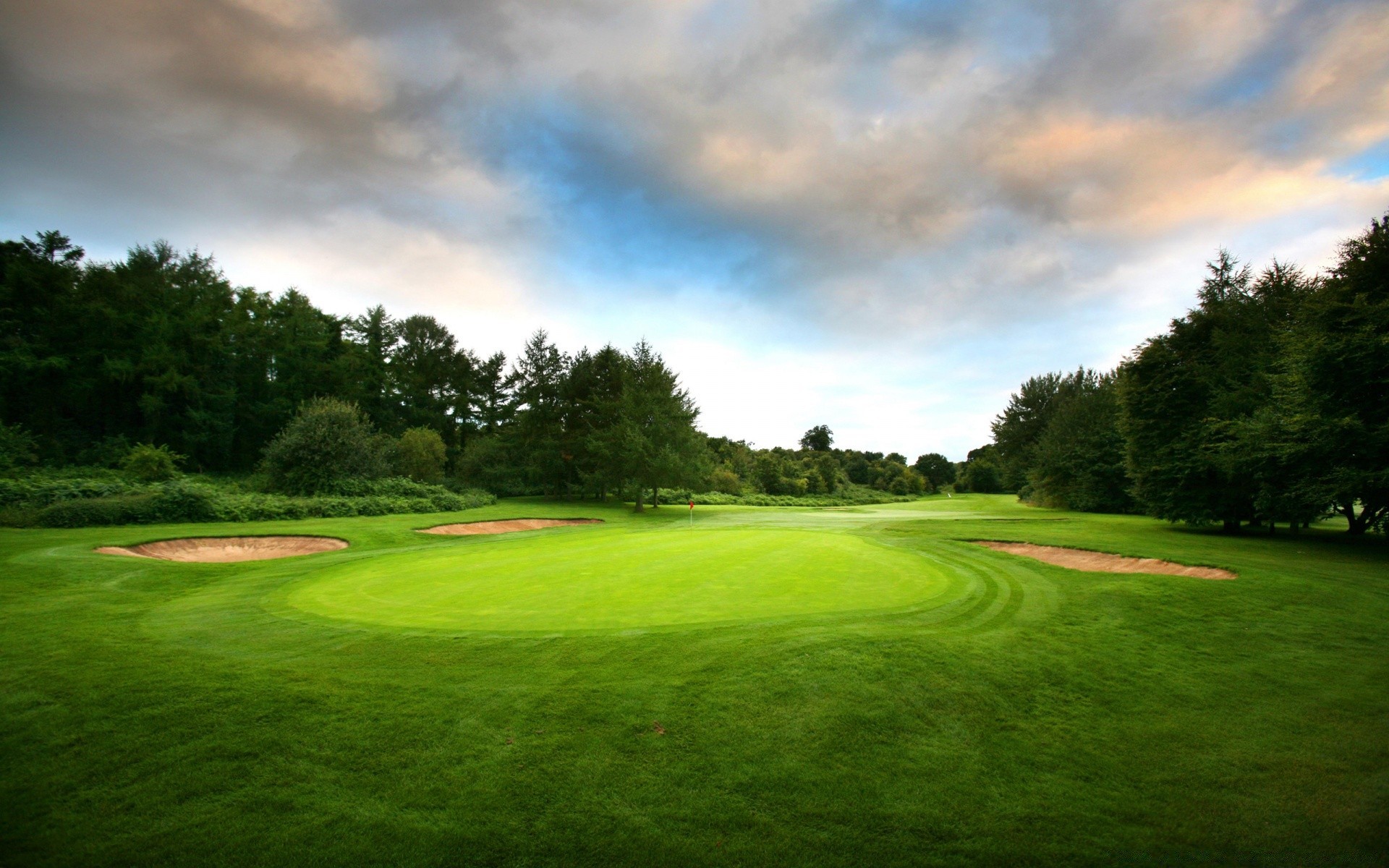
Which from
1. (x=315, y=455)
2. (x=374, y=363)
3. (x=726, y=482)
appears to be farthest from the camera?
(x=726, y=482)

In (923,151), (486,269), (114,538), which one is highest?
(923,151)

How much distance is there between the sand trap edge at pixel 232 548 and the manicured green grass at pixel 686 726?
196 inches

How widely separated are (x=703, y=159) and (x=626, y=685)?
17.8 m

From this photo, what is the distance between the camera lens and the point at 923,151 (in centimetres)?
1711

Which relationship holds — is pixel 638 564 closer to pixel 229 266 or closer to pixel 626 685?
pixel 626 685

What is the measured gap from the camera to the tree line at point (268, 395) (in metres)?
30.0

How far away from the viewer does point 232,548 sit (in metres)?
14.7

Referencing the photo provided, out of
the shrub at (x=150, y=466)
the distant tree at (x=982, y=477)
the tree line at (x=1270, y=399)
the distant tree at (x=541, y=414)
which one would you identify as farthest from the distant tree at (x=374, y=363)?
the distant tree at (x=982, y=477)

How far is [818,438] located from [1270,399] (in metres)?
71.8

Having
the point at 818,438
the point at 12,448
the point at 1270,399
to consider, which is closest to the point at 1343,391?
the point at 1270,399

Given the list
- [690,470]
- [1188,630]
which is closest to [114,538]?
[1188,630]

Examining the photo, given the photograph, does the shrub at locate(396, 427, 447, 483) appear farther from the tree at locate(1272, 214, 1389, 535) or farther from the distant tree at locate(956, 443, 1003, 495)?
the distant tree at locate(956, 443, 1003, 495)

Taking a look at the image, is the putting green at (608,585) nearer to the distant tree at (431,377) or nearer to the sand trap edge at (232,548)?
the sand trap edge at (232,548)

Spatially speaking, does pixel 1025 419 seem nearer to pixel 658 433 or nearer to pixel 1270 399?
pixel 1270 399
